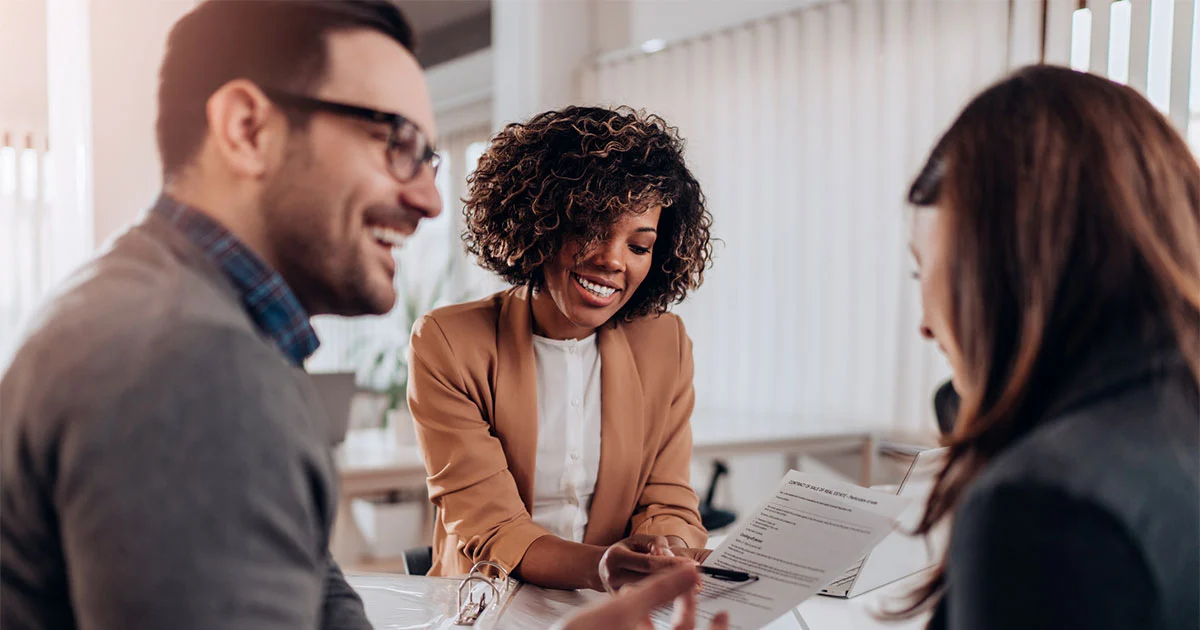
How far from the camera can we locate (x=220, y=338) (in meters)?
0.59

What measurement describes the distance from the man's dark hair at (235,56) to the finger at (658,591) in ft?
1.73

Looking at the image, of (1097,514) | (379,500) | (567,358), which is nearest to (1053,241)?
(1097,514)

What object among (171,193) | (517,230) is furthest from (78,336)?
(517,230)

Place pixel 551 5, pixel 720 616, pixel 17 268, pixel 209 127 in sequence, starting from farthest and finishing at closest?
pixel 551 5 → pixel 17 268 → pixel 720 616 → pixel 209 127

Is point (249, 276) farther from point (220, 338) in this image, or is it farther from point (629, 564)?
point (629, 564)

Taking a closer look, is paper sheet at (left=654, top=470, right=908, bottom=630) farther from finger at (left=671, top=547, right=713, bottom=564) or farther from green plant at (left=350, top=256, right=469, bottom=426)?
green plant at (left=350, top=256, right=469, bottom=426)

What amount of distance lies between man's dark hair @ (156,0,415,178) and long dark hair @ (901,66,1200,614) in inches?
22.2

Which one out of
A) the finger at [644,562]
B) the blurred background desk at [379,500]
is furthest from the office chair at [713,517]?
the finger at [644,562]

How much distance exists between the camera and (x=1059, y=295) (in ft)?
2.36

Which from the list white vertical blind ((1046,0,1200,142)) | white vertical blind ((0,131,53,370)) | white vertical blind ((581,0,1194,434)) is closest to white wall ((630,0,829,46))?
white vertical blind ((581,0,1194,434))

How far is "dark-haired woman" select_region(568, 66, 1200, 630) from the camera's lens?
612 mm

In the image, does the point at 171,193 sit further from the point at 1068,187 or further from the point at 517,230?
the point at 517,230

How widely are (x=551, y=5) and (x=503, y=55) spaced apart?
1.13 ft

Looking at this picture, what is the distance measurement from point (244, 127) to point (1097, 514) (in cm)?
70
